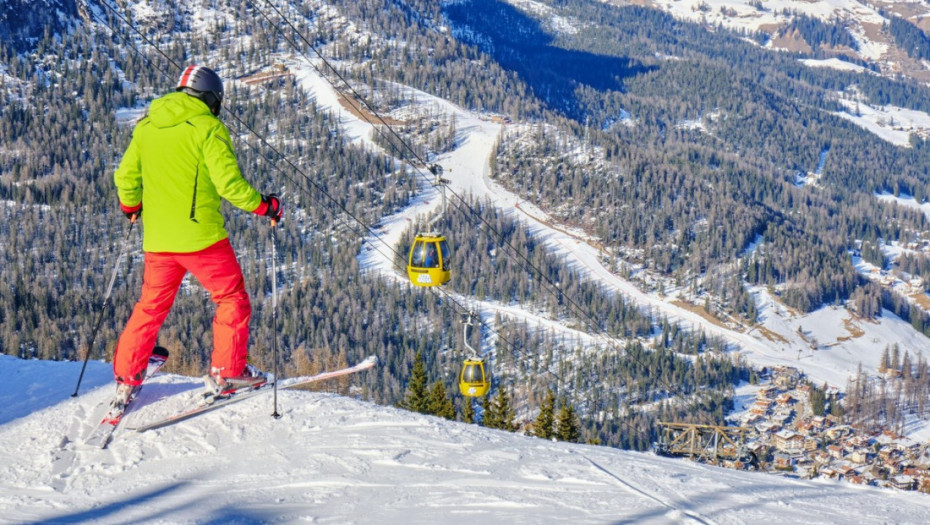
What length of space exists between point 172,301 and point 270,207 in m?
1.29

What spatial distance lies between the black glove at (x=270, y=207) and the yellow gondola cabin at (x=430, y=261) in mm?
10027

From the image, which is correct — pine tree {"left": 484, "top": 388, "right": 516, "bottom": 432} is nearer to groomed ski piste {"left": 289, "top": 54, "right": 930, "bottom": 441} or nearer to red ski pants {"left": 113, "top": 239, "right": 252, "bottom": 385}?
red ski pants {"left": 113, "top": 239, "right": 252, "bottom": 385}

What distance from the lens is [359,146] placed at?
150 meters

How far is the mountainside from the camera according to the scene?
96875 mm

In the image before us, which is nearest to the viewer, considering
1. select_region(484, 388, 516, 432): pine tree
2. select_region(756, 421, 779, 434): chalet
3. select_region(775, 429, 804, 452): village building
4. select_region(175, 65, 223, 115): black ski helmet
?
select_region(175, 65, 223, 115): black ski helmet

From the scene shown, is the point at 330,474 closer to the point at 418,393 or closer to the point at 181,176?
the point at 181,176

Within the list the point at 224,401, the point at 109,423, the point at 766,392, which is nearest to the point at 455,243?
the point at 766,392

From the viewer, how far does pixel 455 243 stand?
416ft

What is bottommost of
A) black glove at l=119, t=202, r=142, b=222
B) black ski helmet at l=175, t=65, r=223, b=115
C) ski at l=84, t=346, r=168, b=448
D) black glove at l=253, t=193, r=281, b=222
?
ski at l=84, t=346, r=168, b=448

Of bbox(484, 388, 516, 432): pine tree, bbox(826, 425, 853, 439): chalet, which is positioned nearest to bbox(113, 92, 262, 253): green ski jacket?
bbox(484, 388, 516, 432): pine tree

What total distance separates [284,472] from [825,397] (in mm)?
99594

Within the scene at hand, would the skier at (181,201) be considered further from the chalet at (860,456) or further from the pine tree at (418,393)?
the chalet at (860,456)

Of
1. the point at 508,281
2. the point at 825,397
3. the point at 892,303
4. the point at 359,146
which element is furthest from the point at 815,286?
the point at 359,146

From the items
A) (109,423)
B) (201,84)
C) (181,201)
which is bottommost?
(109,423)
